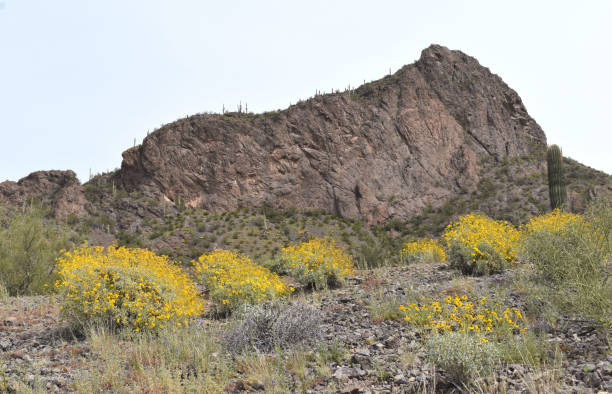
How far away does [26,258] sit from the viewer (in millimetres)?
12391

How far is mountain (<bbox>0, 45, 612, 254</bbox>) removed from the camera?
131ft

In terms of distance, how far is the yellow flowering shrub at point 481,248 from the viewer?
410 inches

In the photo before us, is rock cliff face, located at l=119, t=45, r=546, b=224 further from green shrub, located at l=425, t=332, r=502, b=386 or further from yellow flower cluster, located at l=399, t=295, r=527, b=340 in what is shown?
green shrub, located at l=425, t=332, r=502, b=386

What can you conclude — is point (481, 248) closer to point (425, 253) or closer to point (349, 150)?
point (425, 253)

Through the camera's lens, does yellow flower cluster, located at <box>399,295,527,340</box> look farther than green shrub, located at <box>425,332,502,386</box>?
Yes

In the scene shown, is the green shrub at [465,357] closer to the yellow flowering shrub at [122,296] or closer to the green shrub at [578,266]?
the green shrub at [578,266]

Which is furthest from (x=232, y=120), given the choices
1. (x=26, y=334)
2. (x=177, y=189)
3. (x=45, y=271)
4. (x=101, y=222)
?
(x=26, y=334)

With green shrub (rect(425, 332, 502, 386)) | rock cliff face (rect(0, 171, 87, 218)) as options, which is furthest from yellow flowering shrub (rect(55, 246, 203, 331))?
rock cliff face (rect(0, 171, 87, 218))

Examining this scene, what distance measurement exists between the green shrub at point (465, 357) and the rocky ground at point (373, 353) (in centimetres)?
11

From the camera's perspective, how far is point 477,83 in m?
56.0

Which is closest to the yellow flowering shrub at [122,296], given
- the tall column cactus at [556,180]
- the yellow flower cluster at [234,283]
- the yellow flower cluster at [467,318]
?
the yellow flower cluster at [234,283]

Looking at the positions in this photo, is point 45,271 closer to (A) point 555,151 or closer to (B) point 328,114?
(A) point 555,151

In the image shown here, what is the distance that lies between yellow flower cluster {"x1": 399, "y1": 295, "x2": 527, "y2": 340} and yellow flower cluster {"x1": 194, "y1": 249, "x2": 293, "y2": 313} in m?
3.34

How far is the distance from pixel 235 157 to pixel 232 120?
17.5 ft
